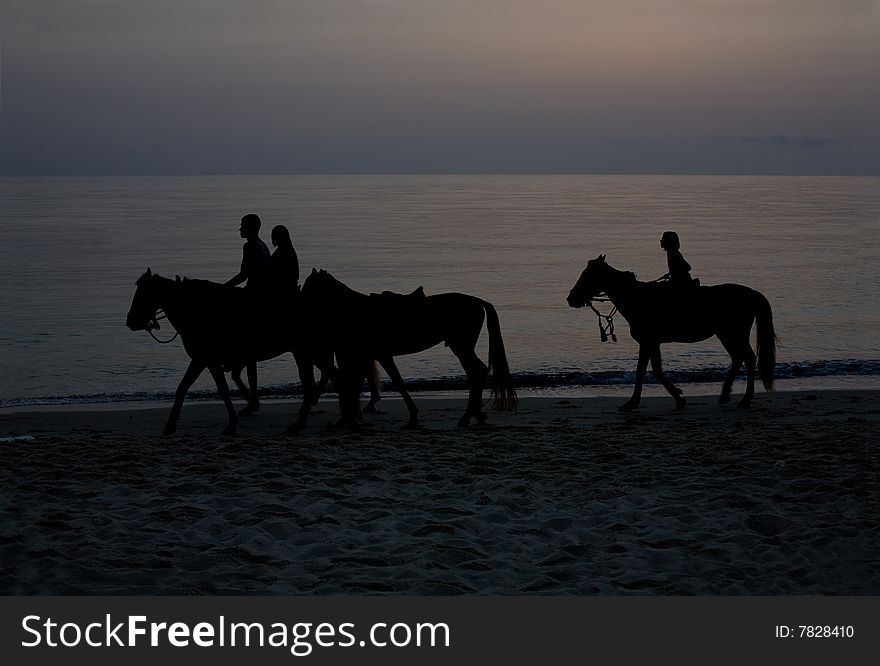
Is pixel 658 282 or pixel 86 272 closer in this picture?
pixel 658 282

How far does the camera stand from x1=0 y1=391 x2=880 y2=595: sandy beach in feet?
18.3

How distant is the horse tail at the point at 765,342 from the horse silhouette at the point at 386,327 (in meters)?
3.64

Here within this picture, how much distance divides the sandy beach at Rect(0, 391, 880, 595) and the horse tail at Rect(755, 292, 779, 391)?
1560 mm

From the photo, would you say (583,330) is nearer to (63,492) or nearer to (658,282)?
(658,282)

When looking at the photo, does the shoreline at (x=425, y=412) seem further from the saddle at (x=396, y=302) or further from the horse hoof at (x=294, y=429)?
the saddle at (x=396, y=302)

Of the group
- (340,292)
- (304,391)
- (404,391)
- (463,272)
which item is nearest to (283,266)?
(340,292)

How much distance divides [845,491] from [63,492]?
5.94 m

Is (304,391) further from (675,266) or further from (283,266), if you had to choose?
(675,266)

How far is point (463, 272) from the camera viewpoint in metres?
36.3

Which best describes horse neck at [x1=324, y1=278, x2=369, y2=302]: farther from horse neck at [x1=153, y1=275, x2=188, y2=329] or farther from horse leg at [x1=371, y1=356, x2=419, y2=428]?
horse neck at [x1=153, y1=275, x2=188, y2=329]

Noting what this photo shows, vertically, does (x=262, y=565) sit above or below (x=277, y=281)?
below

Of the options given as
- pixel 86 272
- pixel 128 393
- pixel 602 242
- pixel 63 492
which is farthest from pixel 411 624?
pixel 602 242

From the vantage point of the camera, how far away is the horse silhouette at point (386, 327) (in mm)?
10328

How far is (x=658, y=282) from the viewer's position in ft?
39.5
